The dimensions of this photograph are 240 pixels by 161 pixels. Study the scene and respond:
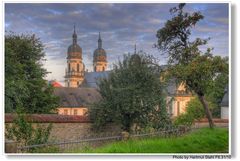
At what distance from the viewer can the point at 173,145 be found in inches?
269

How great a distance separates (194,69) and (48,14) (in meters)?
2.78

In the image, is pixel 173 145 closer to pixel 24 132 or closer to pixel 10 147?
pixel 10 147

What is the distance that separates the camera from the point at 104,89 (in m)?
11.0

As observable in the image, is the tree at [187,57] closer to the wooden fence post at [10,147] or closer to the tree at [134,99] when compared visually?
the tree at [134,99]

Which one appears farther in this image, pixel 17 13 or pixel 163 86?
pixel 163 86

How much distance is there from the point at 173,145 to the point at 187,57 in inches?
76.8

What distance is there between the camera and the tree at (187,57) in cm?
770

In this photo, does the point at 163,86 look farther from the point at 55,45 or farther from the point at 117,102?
the point at 55,45

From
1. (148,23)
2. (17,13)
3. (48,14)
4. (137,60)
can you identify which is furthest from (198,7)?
(137,60)

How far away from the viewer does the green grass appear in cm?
657

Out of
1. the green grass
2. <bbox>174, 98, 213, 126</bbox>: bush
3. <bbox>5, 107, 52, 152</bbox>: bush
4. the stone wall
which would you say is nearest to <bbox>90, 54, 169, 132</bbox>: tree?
the stone wall

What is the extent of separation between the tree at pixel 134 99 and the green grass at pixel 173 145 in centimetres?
309

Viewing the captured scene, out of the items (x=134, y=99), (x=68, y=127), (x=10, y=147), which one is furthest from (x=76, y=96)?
(x=10, y=147)

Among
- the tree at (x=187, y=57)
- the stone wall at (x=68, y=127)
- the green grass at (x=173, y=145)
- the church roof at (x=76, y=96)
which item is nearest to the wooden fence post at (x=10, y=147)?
the green grass at (x=173, y=145)
